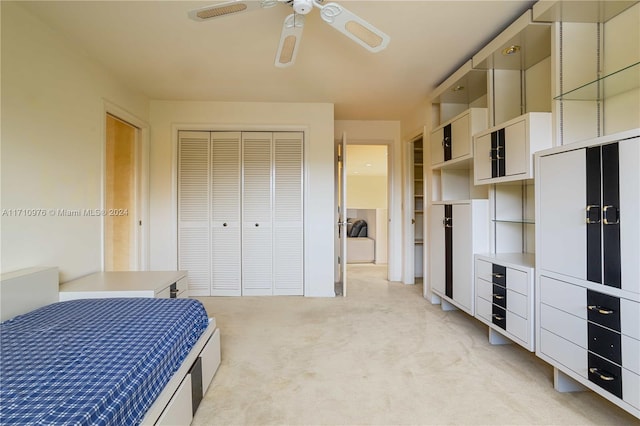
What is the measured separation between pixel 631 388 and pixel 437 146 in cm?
245

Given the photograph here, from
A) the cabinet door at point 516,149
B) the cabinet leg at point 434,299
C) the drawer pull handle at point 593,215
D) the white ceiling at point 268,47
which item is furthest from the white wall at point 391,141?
the drawer pull handle at point 593,215

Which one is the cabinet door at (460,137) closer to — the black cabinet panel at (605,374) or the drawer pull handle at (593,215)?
the drawer pull handle at (593,215)

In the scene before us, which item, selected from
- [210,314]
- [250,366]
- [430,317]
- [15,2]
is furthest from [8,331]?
[430,317]

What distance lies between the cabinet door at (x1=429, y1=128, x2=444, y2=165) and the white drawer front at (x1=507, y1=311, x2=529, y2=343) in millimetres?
1676

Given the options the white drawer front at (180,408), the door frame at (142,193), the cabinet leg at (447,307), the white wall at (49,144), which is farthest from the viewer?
the door frame at (142,193)

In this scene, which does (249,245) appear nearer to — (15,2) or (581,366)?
(15,2)

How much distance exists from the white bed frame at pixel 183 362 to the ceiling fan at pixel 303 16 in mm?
1789

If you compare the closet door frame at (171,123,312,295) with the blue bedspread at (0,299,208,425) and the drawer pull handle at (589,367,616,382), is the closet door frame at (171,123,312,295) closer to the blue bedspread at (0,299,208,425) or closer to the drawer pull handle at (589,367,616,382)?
the blue bedspread at (0,299,208,425)

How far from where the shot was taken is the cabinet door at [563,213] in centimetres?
159

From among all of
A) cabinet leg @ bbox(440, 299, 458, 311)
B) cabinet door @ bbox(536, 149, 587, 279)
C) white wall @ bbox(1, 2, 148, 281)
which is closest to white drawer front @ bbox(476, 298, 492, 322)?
cabinet door @ bbox(536, 149, 587, 279)

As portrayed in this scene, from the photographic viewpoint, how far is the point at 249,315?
310cm

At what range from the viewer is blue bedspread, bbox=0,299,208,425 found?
3.00 feet

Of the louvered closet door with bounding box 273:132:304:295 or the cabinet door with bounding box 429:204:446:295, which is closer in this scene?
the cabinet door with bounding box 429:204:446:295

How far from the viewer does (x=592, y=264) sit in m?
1.53
